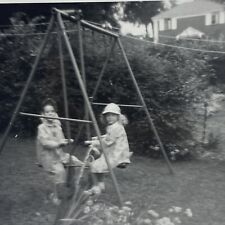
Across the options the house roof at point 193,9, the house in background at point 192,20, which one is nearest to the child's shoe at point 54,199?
the house in background at point 192,20

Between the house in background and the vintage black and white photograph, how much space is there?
18632mm

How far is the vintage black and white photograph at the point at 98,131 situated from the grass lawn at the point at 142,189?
12mm

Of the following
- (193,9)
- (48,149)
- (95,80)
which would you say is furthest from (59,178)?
(193,9)

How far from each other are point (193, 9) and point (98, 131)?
28.3 metres

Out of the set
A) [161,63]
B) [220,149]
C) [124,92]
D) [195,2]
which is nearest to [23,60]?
[124,92]

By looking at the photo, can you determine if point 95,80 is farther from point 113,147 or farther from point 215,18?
point 215,18

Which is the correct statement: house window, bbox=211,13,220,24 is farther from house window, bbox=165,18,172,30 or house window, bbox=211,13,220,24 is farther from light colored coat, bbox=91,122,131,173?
light colored coat, bbox=91,122,131,173

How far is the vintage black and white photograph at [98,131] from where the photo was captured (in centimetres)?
412

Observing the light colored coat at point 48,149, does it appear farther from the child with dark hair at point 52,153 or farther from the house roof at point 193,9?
the house roof at point 193,9

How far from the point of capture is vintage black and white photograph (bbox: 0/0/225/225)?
4.12 m

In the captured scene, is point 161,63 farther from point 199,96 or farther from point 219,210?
point 219,210

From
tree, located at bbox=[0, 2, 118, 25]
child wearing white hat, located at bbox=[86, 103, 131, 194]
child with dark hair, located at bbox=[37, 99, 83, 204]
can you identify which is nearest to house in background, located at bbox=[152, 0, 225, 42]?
tree, located at bbox=[0, 2, 118, 25]

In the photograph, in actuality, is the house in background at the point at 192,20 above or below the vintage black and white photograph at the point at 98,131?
below

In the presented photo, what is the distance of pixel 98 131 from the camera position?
12.6 feet
